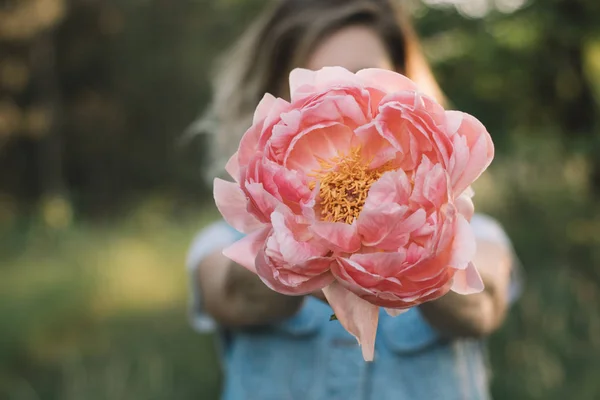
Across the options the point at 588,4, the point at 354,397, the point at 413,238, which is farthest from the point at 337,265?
the point at 588,4

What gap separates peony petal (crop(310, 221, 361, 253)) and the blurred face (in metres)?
0.70

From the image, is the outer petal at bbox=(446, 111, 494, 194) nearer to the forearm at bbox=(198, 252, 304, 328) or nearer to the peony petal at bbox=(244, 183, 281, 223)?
the peony petal at bbox=(244, 183, 281, 223)

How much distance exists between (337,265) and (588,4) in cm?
275

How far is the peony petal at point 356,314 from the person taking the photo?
647 millimetres

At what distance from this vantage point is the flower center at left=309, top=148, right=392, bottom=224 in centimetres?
63

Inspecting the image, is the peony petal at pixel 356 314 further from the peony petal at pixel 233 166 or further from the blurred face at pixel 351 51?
the blurred face at pixel 351 51

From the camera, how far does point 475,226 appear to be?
1.37m

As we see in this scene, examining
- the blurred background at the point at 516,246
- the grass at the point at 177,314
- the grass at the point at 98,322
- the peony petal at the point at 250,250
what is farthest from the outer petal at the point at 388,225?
the grass at the point at 98,322

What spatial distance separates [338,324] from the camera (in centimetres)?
125

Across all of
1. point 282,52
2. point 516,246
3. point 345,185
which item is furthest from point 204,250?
point 516,246

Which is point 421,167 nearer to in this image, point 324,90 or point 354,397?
point 324,90

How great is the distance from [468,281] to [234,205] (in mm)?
250

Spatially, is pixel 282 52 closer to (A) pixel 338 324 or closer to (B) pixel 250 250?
(A) pixel 338 324

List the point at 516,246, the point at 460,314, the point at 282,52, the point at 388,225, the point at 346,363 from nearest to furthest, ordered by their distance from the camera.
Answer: the point at 388,225 < the point at 460,314 < the point at 346,363 < the point at 282,52 < the point at 516,246
